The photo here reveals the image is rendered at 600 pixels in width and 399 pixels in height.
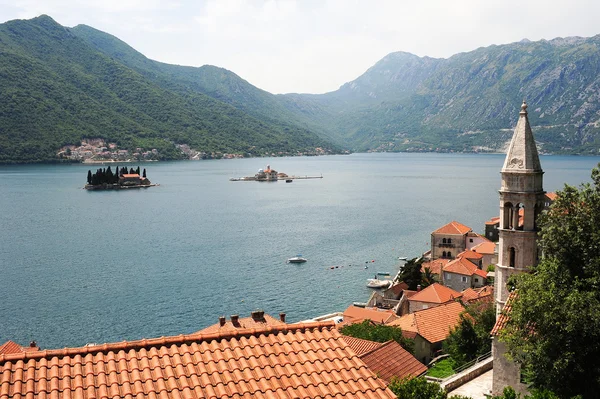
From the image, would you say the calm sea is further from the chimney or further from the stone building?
the stone building

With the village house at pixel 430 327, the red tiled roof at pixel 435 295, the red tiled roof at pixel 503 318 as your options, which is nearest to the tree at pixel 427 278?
the red tiled roof at pixel 435 295

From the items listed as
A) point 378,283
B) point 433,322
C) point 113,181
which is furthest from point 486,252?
point 113,181

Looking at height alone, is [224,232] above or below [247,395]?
below

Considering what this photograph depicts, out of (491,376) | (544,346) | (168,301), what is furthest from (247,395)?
(168,301)

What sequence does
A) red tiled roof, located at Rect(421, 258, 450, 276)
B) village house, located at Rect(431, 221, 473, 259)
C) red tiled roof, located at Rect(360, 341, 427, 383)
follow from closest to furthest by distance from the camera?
red tiled roof, located at Rect(360, 341, 427, 383) < red tiled roof, located at Rect(421, 258, 450, 276) < village house, located at Rect(431, 221, 473, 259)

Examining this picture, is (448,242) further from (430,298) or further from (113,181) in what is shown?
(113,181)

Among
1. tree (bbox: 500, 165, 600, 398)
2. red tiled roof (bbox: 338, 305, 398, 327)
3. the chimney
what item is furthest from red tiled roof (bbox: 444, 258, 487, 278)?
tree (bbox: 500, 165, 600, 398)

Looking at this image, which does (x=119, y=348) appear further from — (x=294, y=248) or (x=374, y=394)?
(x=294, y=248)

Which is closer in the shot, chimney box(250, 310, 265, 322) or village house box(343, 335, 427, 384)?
village house box(343, 335, 427, 384)
